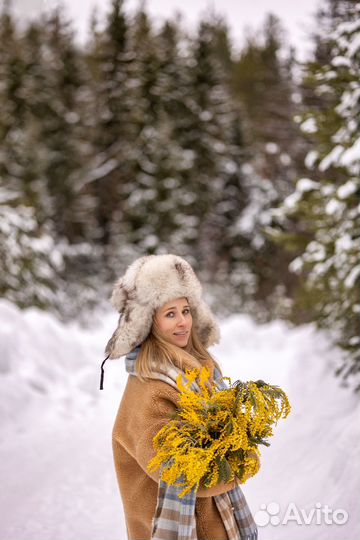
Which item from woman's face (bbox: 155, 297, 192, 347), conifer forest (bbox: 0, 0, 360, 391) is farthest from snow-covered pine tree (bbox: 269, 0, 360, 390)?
conifer forest (bbox: 0, 0, 360, 391)

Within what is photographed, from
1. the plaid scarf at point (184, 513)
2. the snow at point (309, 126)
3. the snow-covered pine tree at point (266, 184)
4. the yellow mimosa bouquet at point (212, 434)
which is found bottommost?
the plaid scarf at point (184, 513)

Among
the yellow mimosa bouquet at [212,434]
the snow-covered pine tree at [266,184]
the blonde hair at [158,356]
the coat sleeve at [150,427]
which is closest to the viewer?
the yellow mimosa bouquet at [212,434]

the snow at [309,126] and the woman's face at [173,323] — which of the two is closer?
the woman's face at [173,323]

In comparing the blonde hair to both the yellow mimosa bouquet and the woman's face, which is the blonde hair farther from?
the yellow mimosa bouquet

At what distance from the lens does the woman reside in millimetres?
2383

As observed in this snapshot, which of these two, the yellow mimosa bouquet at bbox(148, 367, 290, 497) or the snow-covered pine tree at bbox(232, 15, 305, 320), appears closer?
the yellow mimosa bouquet at bbox(148, 367, 290, 497)

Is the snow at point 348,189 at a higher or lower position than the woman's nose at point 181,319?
higher

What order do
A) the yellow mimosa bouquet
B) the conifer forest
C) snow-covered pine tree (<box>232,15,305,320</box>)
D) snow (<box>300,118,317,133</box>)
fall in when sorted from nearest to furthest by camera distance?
the yellow mimosa bouquet → snow (<box>300,118,317,133</box>) → the conifer forest → snow-covered pine tree (<box>232,15,305,320</box>)

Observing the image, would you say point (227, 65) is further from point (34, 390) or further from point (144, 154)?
point (34, 390)

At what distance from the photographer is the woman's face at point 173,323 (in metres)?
2.73

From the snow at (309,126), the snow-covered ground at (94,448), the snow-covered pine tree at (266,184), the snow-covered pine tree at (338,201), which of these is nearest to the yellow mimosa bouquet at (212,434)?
the snow-covered ground at (94,448)

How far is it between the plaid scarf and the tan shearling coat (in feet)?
0.12

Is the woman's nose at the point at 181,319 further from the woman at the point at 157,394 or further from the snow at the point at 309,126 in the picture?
the snow at the point at 309,126

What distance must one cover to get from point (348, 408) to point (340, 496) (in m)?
1.91
